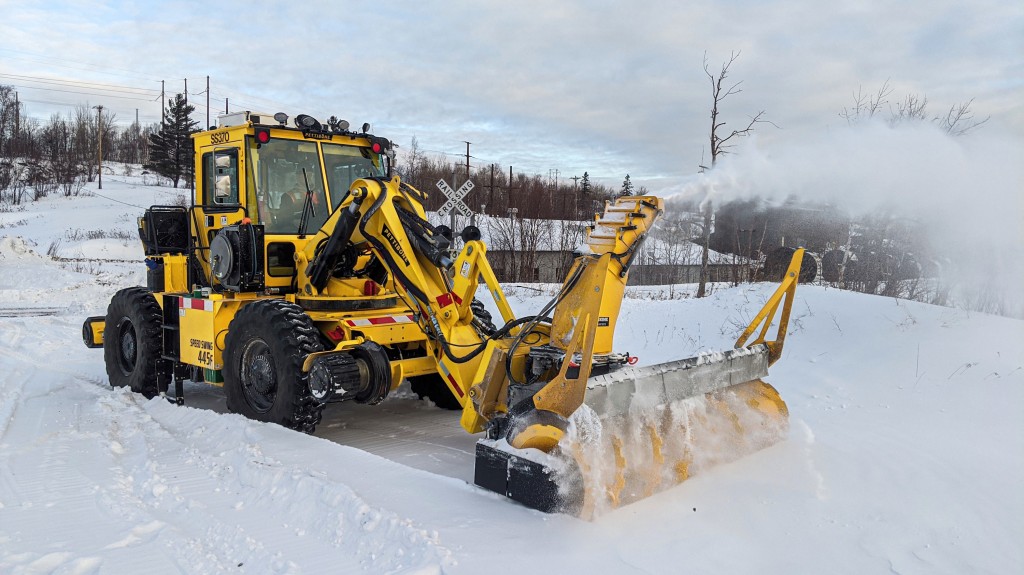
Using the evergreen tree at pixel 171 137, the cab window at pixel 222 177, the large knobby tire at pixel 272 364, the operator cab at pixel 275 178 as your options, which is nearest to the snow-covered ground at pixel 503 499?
the large knobby tire at pixel 272 364

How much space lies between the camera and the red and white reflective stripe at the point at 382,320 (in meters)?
6.47

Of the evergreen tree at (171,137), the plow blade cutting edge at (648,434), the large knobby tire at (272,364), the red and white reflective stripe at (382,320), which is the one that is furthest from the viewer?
the evergreen tree at (171,137)

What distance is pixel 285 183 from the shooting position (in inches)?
283

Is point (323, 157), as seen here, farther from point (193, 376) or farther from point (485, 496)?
point (485, 496)

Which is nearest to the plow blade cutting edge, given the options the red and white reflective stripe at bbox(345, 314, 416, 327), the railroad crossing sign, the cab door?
the red and white reflective stripe at bbox(345, 314, 416, 327)

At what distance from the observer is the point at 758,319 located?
6047mm

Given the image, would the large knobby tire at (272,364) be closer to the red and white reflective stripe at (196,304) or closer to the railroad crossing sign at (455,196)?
the red and white reflective stripe at (196,304)

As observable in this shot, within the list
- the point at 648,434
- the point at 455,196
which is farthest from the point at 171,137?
the point at 648,434

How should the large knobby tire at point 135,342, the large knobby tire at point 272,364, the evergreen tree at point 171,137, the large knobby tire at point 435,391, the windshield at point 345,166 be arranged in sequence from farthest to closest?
the evergreen tree at point 171,137 < the large knobby tire at point 135,342 < the large knobby tire at point 435,391 < the windshield at point 345,166 < the large knobby tire at point 272,364

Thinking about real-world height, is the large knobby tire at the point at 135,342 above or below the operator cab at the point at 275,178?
below

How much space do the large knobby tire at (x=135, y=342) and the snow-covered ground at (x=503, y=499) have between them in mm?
375

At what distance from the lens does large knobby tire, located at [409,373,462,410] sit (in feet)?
25.0

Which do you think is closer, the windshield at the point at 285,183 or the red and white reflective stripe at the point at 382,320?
the red and white reflective stripe at the point at 382,320

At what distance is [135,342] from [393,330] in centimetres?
385
